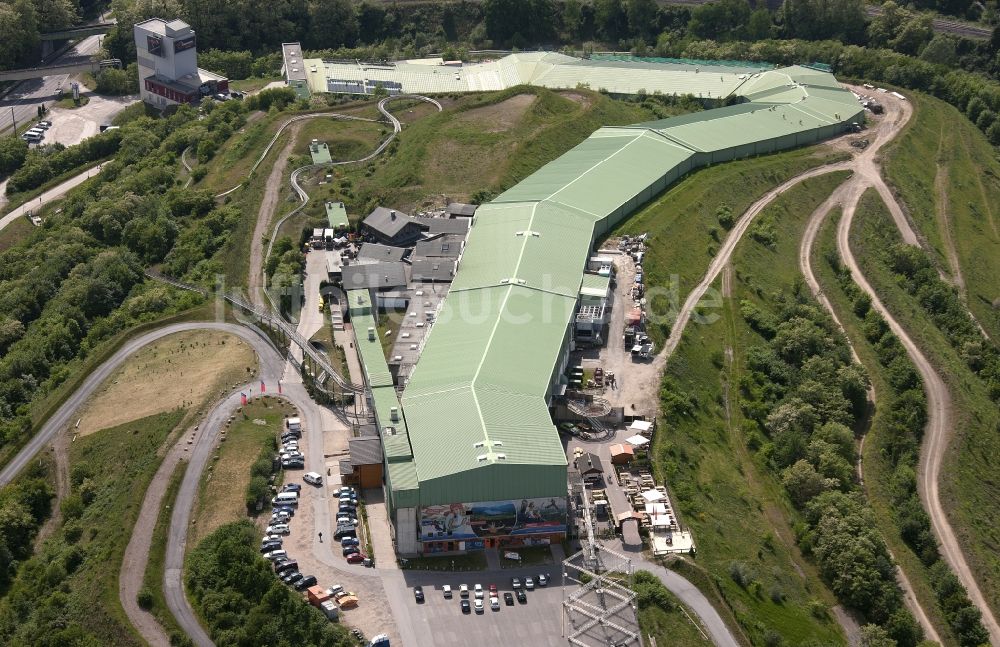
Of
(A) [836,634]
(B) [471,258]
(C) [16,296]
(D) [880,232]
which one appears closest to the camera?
(A) [836,634]

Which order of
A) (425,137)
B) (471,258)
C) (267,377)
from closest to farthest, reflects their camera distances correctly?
(267,377) < (471,258) < (425,137)

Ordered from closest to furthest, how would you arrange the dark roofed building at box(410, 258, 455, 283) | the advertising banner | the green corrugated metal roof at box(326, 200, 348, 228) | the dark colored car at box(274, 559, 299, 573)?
the dark colored car at box(274, 559, 299, 573), the advertising banner, the dark roofed building at box(410, 258, 455, 283), the green corrugated metal roof at box(326, 200, 348, 228)

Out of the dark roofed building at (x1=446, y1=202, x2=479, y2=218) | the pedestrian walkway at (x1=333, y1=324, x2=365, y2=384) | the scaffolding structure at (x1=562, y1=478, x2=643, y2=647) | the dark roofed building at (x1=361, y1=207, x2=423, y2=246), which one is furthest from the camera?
the dark roofed building at (x1=446, y1=202, x2=479, y2=218)

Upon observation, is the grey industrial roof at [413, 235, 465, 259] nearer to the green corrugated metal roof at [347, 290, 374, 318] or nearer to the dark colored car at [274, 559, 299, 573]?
the green corrugated metal roof at [347, 290, 374, 318]

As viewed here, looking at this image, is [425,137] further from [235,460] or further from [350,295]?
[235,460]

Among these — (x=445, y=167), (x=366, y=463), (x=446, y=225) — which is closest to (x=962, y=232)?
(x=445, y=167)

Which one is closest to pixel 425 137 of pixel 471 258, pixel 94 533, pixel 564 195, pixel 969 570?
pixel 564 195

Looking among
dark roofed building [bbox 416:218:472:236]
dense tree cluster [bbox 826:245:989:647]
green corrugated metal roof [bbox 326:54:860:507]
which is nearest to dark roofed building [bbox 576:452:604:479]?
green corrugated metal roof [bbox 326:54:860:507]

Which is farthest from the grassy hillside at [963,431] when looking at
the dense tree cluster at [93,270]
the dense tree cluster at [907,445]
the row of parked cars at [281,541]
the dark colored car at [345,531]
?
the dense tree cluster at [93,270]
